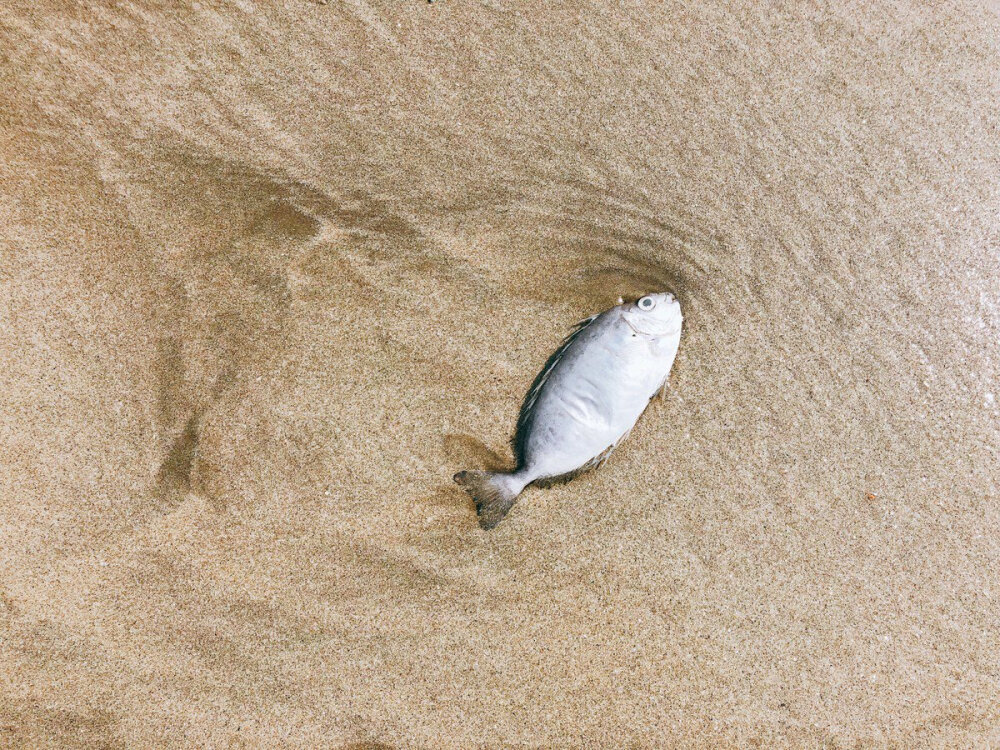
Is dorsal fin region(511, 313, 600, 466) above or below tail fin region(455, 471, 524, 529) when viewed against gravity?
above

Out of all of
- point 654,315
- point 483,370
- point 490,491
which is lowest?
point 490,491

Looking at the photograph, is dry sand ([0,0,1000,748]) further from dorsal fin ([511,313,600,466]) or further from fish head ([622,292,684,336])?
fish head ([622,292,684,336])

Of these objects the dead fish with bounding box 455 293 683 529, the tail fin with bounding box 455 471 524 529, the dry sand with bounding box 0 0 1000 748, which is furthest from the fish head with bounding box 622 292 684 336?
the tail fin with bounding box 455 471 524 529

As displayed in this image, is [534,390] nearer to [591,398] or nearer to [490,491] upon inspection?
[591,398]

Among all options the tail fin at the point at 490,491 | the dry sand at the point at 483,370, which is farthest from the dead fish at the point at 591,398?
the dry sand at the point at 483,370

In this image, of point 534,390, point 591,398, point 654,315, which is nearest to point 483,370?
point 534,390

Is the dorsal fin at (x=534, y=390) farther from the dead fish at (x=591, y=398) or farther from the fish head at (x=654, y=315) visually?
the fish head at (x=654, y=315)

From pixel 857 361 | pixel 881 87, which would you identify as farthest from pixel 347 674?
pixel 881 87
